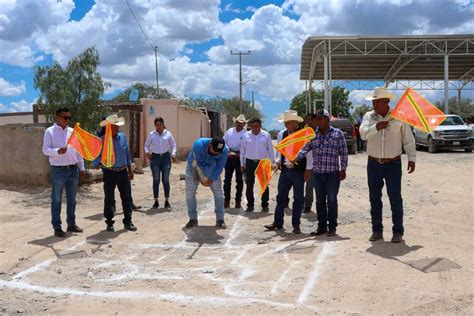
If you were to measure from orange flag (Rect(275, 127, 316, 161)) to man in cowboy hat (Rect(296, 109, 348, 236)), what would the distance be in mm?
111

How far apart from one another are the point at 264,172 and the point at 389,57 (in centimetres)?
3097

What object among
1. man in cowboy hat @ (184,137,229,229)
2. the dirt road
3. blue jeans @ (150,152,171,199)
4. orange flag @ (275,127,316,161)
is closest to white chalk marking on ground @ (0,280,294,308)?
the dirt road

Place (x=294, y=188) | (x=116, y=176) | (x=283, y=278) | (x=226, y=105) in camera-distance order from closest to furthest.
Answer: (x=283, y=278) < (x=294, y=188) < (x=116, y=176) < (x=226, y=105)

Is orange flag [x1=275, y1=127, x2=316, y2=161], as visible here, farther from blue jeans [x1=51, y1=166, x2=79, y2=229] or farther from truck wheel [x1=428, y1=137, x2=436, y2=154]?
truck wheel [x1=428, y1=137, x2=436, y2=154]

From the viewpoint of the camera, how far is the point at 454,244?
20.9 feet

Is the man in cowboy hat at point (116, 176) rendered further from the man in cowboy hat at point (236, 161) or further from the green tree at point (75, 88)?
the green tree at point (75, 88)

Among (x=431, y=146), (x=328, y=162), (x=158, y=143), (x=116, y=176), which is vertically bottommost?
(x=431, y=146)

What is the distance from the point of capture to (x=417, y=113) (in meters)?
6.30

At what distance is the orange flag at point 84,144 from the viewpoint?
306 inches

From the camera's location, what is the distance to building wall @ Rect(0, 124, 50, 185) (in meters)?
13.2

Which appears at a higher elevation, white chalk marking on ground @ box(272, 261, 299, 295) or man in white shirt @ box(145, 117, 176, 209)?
man in white shirt @ box(145, 117, 176, 209)

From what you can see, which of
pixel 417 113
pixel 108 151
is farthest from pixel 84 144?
pixel 417 113

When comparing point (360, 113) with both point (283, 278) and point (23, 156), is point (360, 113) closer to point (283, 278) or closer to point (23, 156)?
point (23, 156)

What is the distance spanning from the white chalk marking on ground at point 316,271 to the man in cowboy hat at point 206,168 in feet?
6.91
